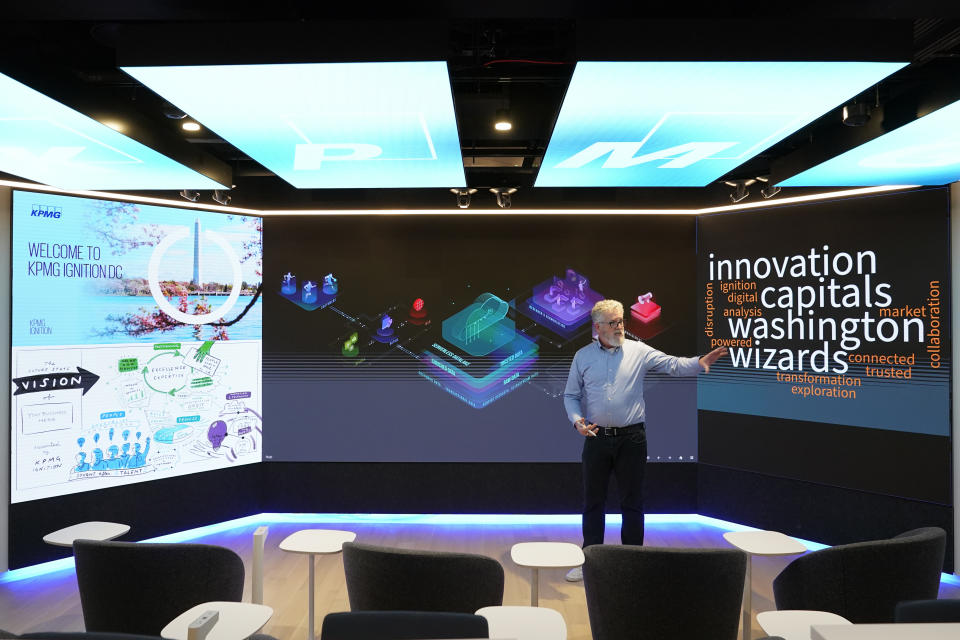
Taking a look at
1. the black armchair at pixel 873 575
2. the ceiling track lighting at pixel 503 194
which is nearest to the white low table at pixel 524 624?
the black armchair at pixel 873 575

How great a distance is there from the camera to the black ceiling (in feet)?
6.98

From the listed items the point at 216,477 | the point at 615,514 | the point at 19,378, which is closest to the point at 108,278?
the point at 19,378

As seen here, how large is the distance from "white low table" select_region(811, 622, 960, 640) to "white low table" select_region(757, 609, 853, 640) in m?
0.81

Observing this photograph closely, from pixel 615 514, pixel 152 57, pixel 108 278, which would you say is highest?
pixel 152 57

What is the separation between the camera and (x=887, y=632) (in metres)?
1.11

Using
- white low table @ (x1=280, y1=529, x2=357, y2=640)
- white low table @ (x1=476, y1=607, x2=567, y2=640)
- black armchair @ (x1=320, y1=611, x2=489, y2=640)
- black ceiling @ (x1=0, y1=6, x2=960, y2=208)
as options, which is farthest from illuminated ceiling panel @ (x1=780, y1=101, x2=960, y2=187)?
white low table @ (x1=280, y1=529, x2=357, y2=640)

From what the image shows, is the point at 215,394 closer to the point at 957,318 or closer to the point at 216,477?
the point at 216,477

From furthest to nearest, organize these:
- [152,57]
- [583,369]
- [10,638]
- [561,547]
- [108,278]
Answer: [108,278] → [583,369] → [561,547] → [152,57] → [10,638]

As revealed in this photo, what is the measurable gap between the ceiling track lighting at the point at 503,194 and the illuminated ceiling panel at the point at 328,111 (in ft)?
2.78

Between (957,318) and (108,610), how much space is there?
17.0 ft

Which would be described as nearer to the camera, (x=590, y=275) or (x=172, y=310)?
(x=172, y=310)

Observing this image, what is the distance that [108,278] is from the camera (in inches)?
191

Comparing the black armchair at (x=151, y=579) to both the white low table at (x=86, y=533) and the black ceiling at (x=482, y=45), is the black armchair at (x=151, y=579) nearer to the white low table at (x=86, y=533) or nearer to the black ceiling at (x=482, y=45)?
the white low table at (x=86, y=533)

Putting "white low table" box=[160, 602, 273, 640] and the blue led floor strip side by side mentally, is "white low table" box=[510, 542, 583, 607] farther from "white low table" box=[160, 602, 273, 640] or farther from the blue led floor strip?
the blue led floor strip
